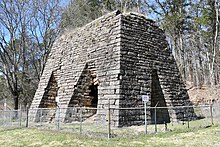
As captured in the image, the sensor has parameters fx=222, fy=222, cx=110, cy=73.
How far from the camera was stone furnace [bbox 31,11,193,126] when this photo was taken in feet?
29.8

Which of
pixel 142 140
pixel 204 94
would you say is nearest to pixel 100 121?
pixel 142 140

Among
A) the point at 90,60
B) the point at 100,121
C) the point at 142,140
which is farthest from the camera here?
the point at 90,60

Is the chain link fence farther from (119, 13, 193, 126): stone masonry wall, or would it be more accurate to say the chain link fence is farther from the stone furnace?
(119, 13, 193, 126): stone masonry wall

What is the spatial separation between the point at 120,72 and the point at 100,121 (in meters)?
2.15

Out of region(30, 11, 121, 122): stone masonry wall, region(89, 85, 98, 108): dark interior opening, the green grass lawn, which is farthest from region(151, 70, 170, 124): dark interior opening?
region(89, 85, 98, 108): dark interior opening

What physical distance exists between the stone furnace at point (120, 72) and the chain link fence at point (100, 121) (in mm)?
135

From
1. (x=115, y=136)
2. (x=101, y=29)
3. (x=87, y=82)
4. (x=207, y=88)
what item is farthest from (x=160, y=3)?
(x=115, y=136)

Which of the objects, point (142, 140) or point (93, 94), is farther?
point (93, 94)

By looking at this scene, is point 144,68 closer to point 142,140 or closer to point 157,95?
point 157,95

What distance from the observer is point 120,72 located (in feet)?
29.7

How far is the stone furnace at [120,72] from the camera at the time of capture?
29.8 ft

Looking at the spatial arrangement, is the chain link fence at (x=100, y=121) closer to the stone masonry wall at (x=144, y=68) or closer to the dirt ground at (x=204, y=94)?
the stone masonry wall at (x=144, y=68)

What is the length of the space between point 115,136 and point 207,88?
54.0ft

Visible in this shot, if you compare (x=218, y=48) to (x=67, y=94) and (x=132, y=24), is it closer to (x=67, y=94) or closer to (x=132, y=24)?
(x=132, y=24)
